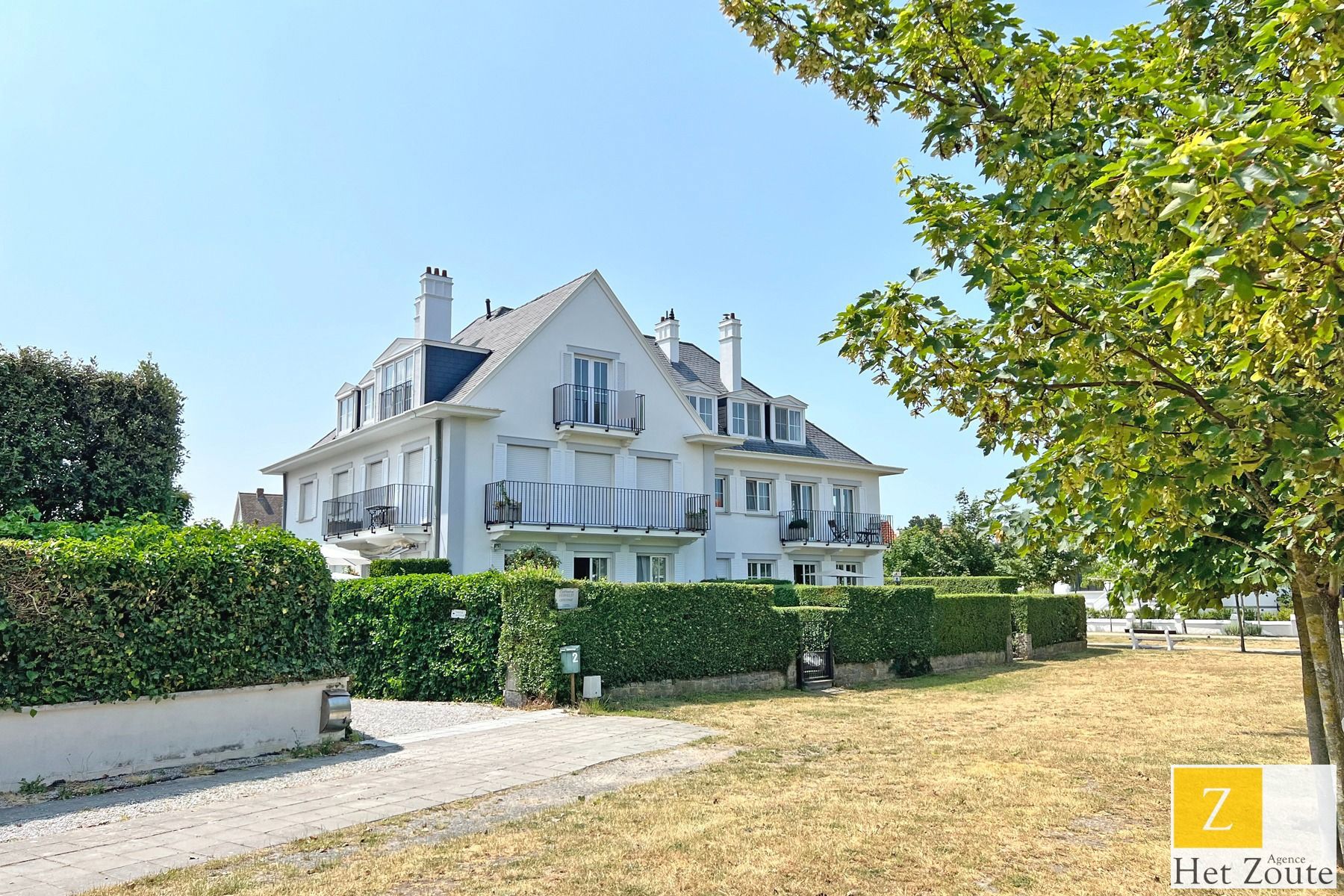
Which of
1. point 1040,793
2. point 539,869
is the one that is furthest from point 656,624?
point 539,869

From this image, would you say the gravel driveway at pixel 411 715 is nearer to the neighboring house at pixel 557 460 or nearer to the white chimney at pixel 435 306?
the neighboring house at pixel 557 460

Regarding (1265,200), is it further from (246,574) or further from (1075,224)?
(246,574)

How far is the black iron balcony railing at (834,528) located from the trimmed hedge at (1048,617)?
7.40 meters

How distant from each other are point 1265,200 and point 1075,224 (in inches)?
50.7

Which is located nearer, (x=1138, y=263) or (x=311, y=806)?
(x=1138, y=263)

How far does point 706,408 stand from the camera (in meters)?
32.7

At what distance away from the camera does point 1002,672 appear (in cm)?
2219

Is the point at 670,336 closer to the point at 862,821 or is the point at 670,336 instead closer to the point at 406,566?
the point at 406,566

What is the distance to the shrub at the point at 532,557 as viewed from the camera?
24172 mm

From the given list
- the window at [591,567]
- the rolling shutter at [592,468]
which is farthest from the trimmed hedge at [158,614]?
the rolling shutter at [592,468]

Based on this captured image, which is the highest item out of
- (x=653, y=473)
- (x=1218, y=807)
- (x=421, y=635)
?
(x=653, y=473)

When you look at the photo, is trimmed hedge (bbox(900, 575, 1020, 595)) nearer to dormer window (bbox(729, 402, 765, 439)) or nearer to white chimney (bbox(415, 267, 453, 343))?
dormer window (bbox(729, 402, 765, 439))

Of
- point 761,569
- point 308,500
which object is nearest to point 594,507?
point 761,569

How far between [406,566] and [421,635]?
245 inches
